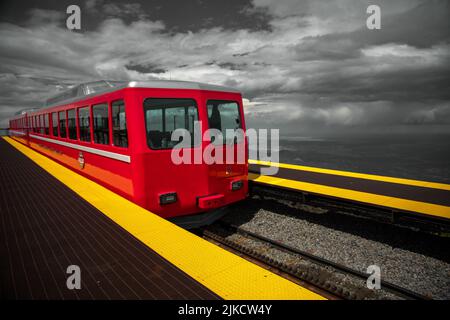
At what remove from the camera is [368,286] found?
478 centimetres

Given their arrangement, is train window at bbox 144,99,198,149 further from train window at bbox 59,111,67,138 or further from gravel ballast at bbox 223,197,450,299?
train window at bbox 59,111,67,138

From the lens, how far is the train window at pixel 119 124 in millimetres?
5738

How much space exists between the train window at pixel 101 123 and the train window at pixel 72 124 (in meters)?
1.99

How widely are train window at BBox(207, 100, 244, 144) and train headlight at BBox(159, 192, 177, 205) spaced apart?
5.92ft

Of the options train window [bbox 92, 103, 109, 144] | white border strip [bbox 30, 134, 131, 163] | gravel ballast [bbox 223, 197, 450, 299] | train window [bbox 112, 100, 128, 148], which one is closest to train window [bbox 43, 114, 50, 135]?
white border strip [bbox 30, 134, 131, 163]

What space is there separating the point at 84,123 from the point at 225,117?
14.0 feet

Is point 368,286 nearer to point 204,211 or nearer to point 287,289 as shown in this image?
point 287,289

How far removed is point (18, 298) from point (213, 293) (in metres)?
1.96

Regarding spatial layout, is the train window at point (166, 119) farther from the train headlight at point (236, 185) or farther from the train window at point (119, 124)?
the train headlight at point (236, 185)

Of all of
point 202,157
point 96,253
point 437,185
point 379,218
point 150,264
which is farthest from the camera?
point 437,185

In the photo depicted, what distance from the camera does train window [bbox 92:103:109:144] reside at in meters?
6.46

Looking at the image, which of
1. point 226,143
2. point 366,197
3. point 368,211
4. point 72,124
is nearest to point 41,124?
point 72,124

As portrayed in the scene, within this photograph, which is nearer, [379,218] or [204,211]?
[204,211]

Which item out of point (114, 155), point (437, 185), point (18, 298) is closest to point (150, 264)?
point (18, 298)
